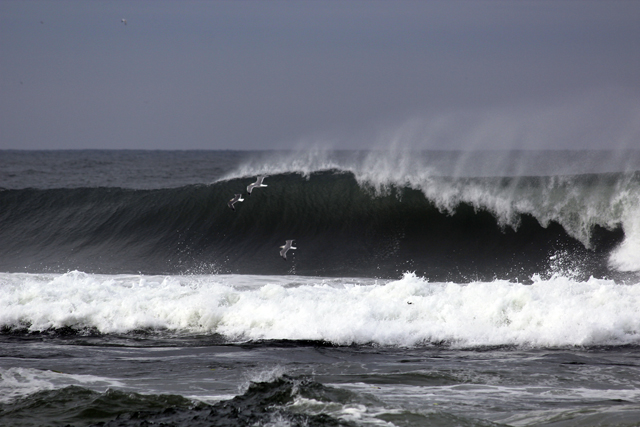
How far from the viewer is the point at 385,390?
22.0 ft

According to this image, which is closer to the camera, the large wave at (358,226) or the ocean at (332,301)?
the ocean at (332,301)

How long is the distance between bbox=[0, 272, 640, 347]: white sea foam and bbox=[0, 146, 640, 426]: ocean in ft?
0.11

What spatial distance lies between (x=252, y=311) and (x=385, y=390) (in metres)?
4.19

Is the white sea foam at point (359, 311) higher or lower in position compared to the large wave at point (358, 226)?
lower

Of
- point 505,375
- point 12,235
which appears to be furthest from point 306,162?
point 505,375

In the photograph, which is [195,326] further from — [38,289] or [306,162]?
[306,162]

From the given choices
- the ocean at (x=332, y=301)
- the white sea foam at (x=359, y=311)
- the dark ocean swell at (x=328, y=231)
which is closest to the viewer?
the ocean at (x=332, y=301)

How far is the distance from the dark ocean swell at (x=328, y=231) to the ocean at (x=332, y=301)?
71 millimetres

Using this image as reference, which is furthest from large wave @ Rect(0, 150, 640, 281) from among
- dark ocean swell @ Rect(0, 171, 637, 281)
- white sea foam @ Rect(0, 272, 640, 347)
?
white sea foam @ Rect(0, 272, 640, 347)

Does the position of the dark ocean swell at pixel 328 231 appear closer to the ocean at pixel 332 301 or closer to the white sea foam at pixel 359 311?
the ocean at pixel 332 301

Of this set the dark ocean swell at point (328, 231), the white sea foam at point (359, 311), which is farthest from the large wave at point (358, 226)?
the white sea foam at point (359, 311)

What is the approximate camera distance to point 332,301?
10922 millimetres

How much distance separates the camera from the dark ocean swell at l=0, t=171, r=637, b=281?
16344 millimetres

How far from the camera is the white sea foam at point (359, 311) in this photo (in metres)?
9.38
